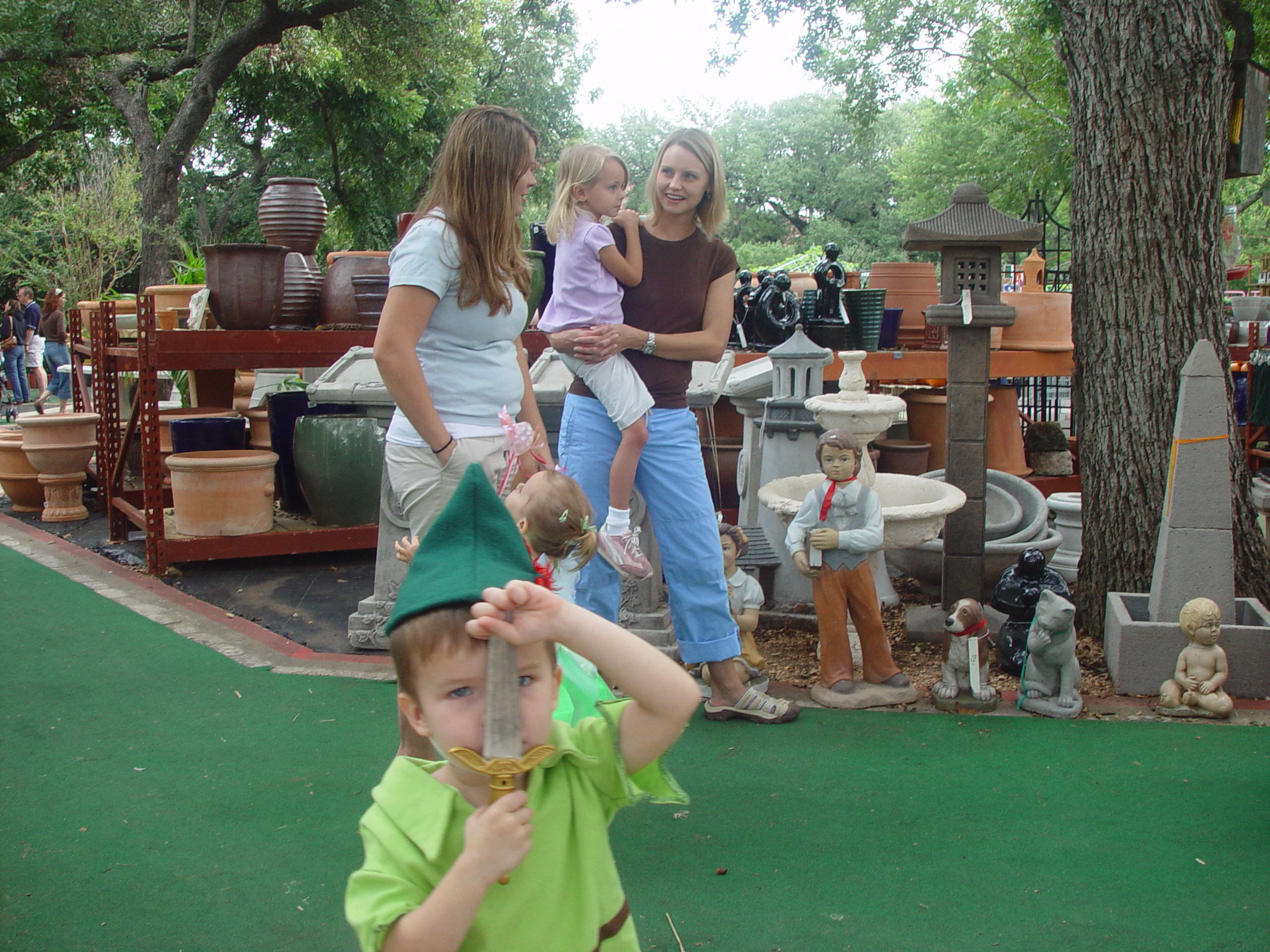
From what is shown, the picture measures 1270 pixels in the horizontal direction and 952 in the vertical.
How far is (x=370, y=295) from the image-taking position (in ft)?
20.2

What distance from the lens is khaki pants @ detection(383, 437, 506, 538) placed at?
2525mm

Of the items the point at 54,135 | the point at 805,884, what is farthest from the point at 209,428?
the point at 54,135

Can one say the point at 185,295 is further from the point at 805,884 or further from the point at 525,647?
the point at 525,647

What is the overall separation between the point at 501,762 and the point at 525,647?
0.45ft

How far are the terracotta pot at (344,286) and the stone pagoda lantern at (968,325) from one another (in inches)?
129

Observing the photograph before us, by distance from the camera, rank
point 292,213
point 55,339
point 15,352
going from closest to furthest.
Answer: point 292,213, point 15,352, point 55,339

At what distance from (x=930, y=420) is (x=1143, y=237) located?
2.96 m

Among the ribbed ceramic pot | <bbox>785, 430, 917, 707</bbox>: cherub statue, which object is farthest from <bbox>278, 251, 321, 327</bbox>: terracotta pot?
<bbox>785, 430, 917, 707</bbox>: cherub statue

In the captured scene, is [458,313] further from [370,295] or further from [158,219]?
[158,219]

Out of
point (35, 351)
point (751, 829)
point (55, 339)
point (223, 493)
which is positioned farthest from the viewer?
point (55, 339)

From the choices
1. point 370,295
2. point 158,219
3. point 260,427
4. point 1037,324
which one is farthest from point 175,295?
point 158,219

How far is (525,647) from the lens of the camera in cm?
121

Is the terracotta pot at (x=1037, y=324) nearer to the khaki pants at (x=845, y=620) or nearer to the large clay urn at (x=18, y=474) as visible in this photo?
the khaki pants at (x=845, y=620)

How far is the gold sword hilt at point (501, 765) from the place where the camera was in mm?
1134
